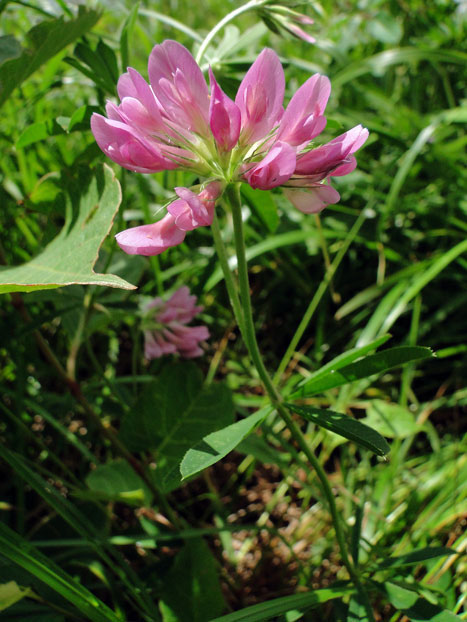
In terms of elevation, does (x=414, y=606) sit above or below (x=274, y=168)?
below

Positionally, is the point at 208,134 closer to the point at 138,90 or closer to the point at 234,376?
the point at 138,90

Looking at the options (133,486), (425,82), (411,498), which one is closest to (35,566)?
(133,486)

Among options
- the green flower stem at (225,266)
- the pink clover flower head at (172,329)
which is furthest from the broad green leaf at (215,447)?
the pink clover flower head at (172,329)

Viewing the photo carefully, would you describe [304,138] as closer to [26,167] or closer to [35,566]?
[35,566]

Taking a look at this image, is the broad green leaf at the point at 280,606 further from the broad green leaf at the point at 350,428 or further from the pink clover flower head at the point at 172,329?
the pink clover flower head at the point at 172,329

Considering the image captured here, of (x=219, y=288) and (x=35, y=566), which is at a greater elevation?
(x=35, y=566)

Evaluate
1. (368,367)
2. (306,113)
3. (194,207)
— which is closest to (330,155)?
(306,113)
